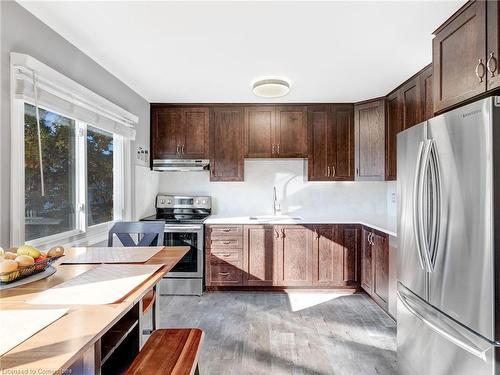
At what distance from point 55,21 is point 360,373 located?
310 cm

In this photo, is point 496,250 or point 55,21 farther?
point 55,21

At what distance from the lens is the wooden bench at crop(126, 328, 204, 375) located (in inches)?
47.4

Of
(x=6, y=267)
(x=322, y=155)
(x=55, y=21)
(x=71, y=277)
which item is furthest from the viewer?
(x=322, y=155)

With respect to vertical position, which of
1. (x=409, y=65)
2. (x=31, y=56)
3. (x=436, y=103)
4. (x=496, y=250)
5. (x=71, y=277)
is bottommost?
(x=71, y=277)

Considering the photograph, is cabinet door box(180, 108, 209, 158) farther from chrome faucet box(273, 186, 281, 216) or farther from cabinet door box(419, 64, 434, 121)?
cabinet door box(419, 64, 434, 121)

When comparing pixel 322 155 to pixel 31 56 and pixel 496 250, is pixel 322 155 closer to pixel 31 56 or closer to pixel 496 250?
pixel 496 250

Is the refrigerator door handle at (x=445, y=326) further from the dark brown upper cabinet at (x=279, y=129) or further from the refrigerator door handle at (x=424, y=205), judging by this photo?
the dark brown upper cabinet at (x=279, y=129)

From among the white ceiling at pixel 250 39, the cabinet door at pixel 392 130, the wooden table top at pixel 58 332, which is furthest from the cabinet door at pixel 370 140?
the wooden table top at pixel 58 332

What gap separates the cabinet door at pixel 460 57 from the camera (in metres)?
1.62

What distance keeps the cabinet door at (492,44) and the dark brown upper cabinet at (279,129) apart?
2.32 meters

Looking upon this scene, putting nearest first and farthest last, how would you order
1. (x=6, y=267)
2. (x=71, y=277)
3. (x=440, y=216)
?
(x=6, y=267)
(x=71, y=277)
(x=440, y=216)

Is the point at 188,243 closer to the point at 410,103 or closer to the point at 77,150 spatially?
the point at 77,150

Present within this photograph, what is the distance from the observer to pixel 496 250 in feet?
4.27

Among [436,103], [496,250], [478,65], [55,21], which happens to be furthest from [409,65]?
[55,21]
